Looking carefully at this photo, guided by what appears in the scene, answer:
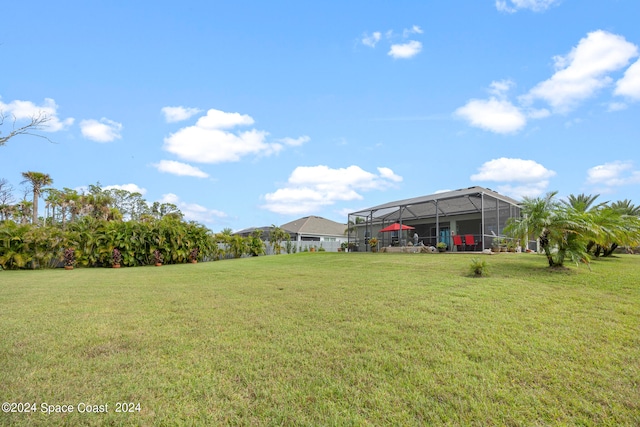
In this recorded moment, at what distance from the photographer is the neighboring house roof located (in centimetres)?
3544

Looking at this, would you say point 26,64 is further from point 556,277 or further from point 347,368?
point 556,277

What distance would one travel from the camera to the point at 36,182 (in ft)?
87.6

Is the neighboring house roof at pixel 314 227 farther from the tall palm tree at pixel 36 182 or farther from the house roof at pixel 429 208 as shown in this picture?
the tall palm tree at pixel 36 182

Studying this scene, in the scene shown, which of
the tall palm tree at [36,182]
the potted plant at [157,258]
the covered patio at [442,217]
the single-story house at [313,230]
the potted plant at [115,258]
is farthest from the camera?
the single-story house at [313,230]

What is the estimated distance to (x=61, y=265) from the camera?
49.8ft

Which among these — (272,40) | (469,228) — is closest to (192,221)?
(272,40)

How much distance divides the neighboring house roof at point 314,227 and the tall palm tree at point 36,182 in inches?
855

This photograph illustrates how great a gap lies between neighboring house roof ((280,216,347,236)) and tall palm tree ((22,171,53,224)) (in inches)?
855

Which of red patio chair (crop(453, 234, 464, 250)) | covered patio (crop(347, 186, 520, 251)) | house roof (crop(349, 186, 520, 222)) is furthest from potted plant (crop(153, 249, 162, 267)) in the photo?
red patio chair (crop(453, 234, 464, 250))

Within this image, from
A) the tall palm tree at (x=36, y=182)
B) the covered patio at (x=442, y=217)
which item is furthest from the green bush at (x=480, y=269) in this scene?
the tall palm tree at (x=36, y=182)

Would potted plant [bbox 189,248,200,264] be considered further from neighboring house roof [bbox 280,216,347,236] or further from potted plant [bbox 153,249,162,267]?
neighboring house roof [bbox 280,216,347,236]

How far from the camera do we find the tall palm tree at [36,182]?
1032 inches

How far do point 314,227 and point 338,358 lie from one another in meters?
33.7

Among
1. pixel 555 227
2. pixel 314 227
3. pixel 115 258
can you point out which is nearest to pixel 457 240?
pixel 555 227
